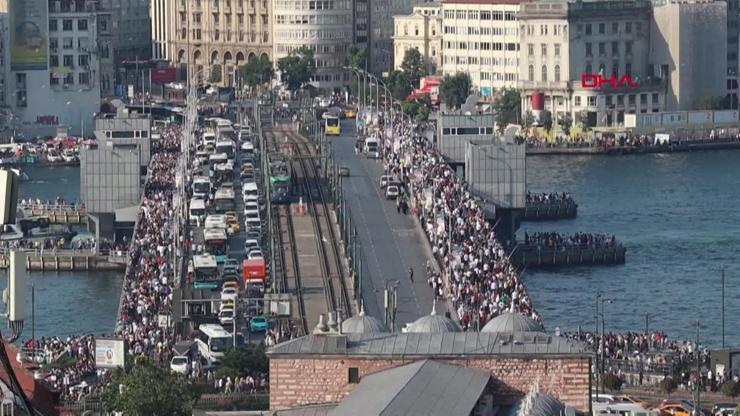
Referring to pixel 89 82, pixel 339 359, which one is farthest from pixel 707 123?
pixel 339 359

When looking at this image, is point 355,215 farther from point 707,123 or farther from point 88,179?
point 707,123

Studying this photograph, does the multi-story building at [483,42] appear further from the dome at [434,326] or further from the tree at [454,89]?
the dome at [434,326]

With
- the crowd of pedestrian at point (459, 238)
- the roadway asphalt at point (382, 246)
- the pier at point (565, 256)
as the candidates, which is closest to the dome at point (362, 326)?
the crowd of pedestrian at point (459, 238)

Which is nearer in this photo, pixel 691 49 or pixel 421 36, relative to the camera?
pixel 691 49

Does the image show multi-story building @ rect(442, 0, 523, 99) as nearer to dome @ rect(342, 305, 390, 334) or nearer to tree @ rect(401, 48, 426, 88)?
tree @ rect(401, 48, 426, 88)

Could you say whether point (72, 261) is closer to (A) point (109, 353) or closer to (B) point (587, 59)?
(A) point (109, 353)

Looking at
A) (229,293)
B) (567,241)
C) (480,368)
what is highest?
(480,368)

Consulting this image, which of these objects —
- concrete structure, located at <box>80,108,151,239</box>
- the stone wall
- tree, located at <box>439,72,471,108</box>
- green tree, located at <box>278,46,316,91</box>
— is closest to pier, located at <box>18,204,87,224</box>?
concrete structure, located at <box>80,108,151,239</box>

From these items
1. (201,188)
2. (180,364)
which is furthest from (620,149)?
(180,364)
